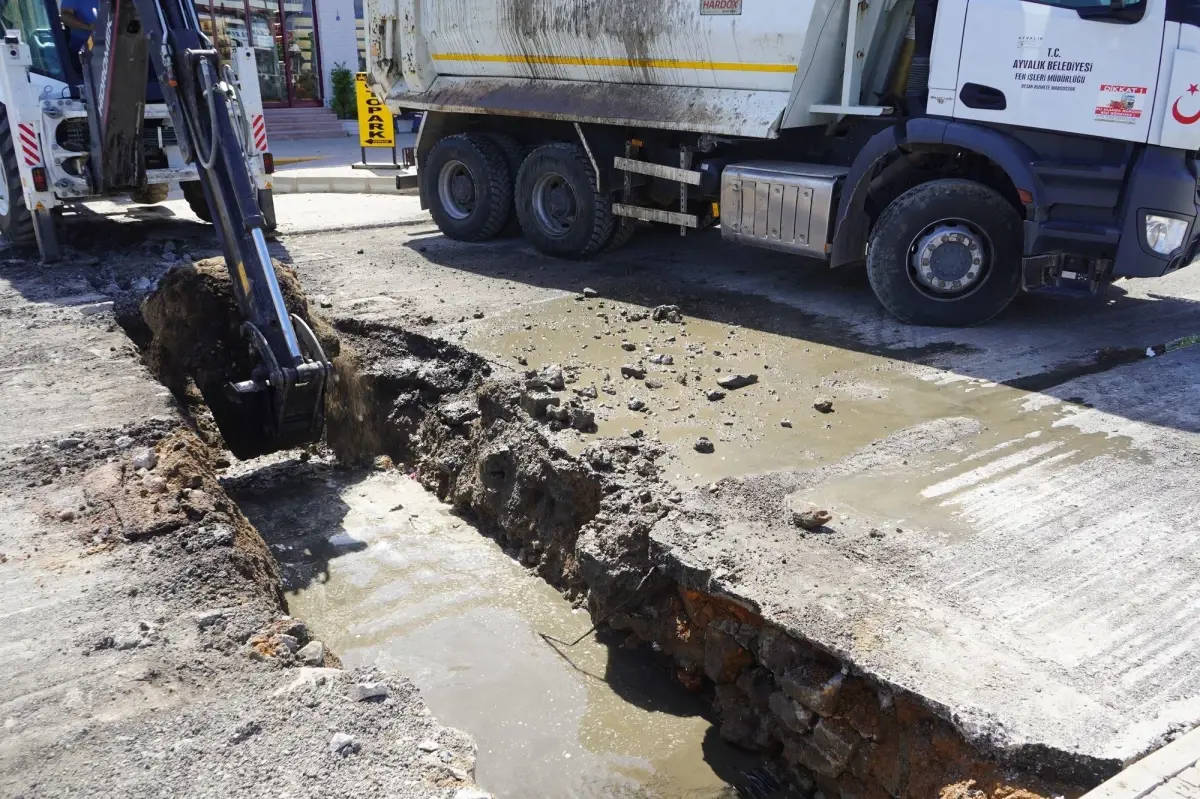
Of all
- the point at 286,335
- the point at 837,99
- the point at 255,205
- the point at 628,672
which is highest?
the point at 837,99

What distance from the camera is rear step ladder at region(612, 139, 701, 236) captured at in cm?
930

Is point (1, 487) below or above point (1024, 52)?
below

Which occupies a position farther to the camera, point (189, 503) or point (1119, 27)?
point (1119, 27)

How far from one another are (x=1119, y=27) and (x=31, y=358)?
800 cm

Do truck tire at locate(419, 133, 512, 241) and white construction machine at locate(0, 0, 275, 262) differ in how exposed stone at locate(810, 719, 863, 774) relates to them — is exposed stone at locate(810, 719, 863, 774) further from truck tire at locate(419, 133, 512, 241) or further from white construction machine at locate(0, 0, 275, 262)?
truck tire at locate(419, 133, 512, 241)

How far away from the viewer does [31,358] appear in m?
6.75

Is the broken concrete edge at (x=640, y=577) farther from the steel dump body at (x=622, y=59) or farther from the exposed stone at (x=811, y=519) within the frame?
the steel dump body at (x=622, y=59)

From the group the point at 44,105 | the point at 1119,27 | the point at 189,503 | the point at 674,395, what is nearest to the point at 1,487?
the point at 189,503

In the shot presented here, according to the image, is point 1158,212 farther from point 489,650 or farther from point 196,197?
point 196,197

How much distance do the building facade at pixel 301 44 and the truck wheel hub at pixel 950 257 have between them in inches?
668

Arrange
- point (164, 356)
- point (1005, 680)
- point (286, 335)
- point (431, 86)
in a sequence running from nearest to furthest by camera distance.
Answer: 1. point (1005, 680)
2. point (286, 335)
3. point (164, 356)
4. point (431, 86)

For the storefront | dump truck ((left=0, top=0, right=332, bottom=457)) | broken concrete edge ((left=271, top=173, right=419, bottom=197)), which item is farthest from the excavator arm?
the storefront

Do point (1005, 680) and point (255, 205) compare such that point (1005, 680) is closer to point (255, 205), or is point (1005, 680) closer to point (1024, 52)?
point (255, 205)

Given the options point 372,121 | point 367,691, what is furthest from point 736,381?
point 372,121
